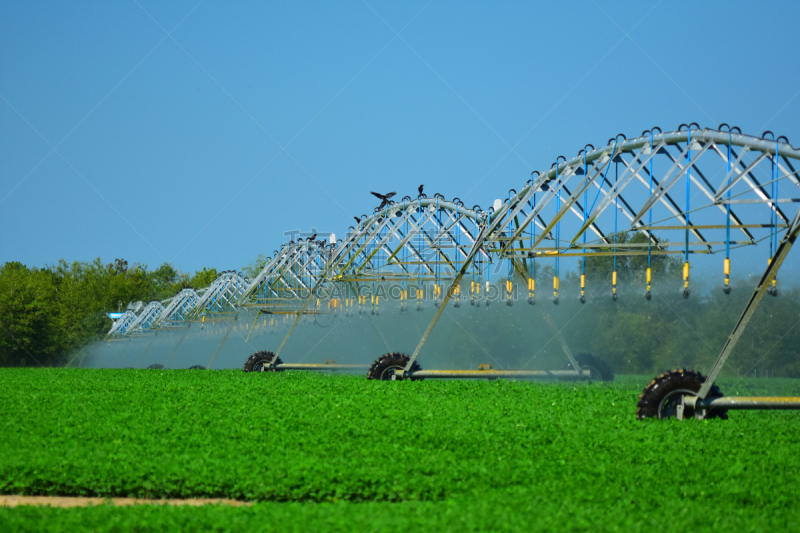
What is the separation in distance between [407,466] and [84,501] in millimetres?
3494

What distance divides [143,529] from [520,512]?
3.33 metres

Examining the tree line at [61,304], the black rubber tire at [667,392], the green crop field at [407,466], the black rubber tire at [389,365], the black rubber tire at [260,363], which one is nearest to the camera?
the green crop field at [407,466]

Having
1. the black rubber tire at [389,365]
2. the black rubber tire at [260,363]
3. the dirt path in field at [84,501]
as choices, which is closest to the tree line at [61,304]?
the black rubber tire at [260,363]

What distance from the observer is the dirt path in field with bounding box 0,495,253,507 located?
315 inches

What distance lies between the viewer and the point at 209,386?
21.1 m

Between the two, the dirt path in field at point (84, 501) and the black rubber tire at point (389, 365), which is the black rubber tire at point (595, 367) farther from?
the dirt path in field at point (84, 501)

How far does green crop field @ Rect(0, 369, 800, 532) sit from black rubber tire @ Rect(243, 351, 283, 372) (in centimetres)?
1440

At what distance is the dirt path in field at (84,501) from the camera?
26.3ft

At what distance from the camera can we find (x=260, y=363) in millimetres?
30281

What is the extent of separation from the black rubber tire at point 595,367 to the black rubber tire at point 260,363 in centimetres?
1193

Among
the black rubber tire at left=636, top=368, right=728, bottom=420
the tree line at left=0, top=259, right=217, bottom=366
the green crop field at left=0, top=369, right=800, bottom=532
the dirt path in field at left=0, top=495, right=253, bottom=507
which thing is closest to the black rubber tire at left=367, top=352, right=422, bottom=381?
the green crop field at left=0, top=369, right=800, bottom=532

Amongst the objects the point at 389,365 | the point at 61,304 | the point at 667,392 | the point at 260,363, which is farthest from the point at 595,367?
the point at 61,304

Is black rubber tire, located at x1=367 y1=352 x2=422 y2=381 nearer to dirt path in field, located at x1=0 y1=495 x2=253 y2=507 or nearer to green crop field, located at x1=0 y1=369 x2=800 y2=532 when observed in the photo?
green crop field, located at x1=0 y1=369 x2=800 y2=532

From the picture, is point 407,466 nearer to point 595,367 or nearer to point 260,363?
point 595,367
